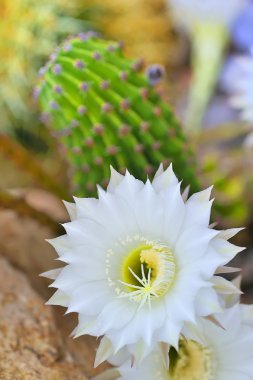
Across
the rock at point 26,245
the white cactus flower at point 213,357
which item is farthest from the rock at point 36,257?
the white cactus flower at point 213,357

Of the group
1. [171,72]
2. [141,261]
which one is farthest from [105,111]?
[171,72]

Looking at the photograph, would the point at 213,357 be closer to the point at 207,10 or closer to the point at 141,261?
the point at 141,261

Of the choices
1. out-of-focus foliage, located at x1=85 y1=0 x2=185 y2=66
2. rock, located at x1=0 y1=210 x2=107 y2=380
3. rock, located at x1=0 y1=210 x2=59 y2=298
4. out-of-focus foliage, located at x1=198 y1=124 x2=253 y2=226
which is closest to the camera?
rock, located at x1=0 y1=210 x2=107 y2=380

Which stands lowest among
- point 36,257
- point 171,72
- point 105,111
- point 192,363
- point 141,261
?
point 192,363

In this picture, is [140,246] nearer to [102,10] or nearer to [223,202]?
[223,202]

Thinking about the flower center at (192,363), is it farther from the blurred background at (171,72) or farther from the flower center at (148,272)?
the blurred background at (171,72)

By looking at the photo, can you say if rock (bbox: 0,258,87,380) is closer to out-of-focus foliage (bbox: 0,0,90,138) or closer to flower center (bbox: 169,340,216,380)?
flower center (bbox: 169,340,216,380)

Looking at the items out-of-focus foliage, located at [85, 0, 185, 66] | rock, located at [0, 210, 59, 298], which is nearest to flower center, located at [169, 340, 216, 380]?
rock, located at [0, 210, 59, 298]
